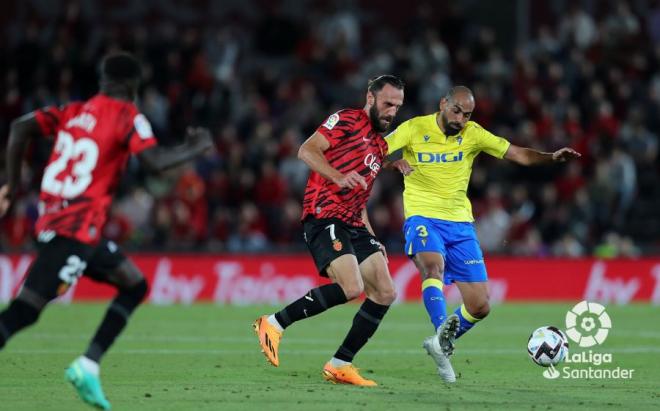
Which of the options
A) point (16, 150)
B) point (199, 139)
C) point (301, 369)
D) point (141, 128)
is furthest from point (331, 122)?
point (16, 150)

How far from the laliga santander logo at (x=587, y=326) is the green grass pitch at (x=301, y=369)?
18cm

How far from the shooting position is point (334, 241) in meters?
9.11

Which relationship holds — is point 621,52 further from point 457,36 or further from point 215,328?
point 215,328

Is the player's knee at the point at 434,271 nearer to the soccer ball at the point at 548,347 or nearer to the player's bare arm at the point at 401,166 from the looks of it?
the player's bare arm at the point at 401,166

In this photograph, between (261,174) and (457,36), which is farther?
(457,36)

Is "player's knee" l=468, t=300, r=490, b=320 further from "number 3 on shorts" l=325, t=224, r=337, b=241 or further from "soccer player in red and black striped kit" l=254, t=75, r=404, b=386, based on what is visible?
"number 3 on shorts" l=325, t=224, r=337, b=241

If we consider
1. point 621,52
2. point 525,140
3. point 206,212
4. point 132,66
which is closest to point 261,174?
point 206,212

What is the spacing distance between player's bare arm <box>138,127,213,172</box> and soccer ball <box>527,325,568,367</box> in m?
3.83

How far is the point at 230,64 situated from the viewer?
2292 cm

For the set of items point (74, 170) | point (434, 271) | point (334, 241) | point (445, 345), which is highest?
point (74, 170)

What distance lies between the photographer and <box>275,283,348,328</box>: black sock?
9070 mm

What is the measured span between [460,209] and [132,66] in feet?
12.8

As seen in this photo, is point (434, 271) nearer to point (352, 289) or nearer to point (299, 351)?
point (352, 289)

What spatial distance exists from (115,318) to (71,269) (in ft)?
1.64
